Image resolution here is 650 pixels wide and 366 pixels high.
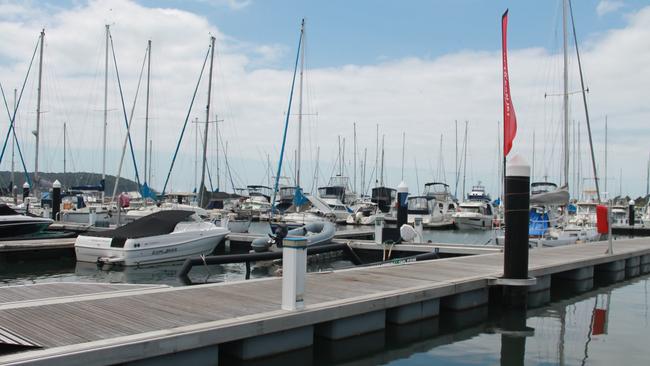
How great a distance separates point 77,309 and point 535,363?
670cm

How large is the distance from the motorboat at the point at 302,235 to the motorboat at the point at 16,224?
10174 millimetres

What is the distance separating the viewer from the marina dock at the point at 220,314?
630 cm

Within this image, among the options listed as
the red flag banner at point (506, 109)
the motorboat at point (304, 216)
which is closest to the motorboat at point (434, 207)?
the motorboat at point (304, 216)

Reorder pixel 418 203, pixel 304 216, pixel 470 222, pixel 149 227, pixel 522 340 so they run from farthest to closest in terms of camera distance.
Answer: pixel 418 203, pixel 470 222, pixel 304 216, pixel 149 227, pixel 522 340

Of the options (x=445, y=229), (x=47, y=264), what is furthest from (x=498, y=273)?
(x=445, y=229)

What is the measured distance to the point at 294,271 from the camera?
7984 mm

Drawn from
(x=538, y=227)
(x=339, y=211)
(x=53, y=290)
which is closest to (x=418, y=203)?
(x=339, y=211)

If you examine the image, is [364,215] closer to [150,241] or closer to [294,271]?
[150,241]

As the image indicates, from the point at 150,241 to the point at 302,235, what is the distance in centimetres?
528

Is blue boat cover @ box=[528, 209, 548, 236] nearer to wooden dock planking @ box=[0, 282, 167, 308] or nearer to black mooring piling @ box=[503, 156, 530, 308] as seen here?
black mooring piling @ box=[503, 156, 530, 308]

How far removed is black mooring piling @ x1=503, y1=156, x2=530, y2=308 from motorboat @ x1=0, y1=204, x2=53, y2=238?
2023cm

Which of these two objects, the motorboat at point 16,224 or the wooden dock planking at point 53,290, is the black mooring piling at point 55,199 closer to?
the motorboat at point 16,224

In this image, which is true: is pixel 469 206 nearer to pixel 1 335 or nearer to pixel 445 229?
pixel 445 229

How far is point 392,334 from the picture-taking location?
10.1 metres
